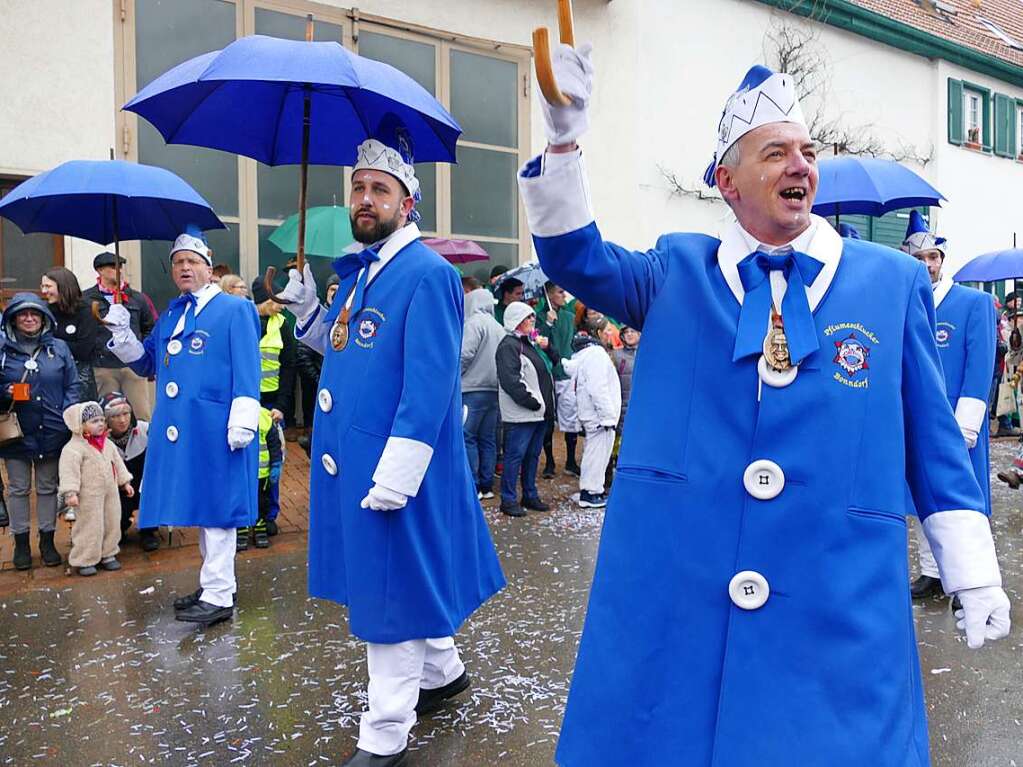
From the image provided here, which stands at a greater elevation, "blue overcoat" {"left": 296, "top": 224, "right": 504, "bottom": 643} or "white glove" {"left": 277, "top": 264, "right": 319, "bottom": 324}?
"white glove" {"left": 277, "top": 264, "right": 319, "bottom": 324}

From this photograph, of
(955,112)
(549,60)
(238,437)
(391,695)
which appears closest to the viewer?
(549,60)

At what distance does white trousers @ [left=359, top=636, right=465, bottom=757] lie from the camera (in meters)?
3.26

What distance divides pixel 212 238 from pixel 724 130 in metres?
8.80

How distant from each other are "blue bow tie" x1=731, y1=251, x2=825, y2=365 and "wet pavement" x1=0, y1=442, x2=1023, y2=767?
2.09 meters

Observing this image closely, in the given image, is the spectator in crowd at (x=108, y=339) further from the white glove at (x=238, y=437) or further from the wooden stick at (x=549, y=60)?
the wooden stick at (x=549, y=60)

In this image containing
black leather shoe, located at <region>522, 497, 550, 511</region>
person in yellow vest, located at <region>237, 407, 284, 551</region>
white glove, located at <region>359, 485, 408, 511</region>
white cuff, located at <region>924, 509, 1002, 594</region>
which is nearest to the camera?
white cuff, located at <region>924, 509, 1002, 594</region>

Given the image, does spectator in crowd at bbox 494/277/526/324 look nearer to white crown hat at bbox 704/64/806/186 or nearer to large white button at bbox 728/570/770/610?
white crown hat at bbox 704/64/806/186

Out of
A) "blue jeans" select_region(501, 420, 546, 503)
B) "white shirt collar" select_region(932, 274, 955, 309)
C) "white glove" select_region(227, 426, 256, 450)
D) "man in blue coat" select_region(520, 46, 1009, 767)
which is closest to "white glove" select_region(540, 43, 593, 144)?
"man in blue coat" select_region(520, 46, 1009, 767)

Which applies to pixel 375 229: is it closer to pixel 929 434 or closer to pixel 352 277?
pixel 352 277

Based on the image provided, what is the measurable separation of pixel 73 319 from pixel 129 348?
2.19m

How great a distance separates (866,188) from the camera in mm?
5758

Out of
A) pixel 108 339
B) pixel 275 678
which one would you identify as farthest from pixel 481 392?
pixel 275 678

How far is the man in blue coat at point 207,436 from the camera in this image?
4984 millimetres

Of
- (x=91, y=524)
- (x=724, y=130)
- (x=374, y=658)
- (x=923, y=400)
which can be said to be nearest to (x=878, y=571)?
(x=923, y=400)
